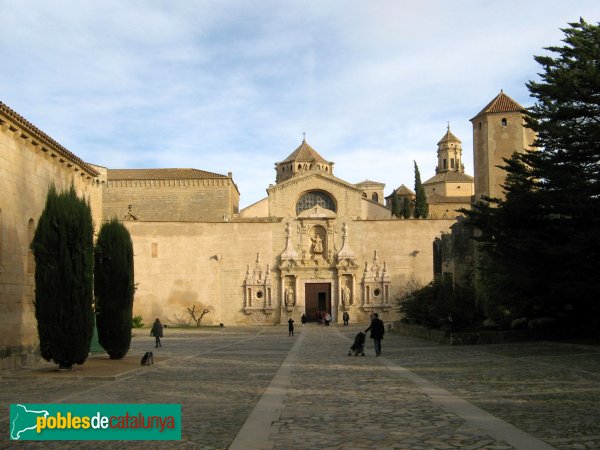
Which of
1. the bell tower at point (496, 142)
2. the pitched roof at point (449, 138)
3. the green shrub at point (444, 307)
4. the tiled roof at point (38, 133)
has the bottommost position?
the green shrub at point (444, 307)

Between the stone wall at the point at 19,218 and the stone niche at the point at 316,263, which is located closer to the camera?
the stone wall at the point at 19,218

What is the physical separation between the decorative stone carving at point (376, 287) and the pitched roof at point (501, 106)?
55.4 feet

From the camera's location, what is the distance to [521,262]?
2008 centimetres

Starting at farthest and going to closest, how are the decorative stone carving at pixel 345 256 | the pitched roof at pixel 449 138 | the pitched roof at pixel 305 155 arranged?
the pitched roof at pixel 449 138 < the pitched roof at pixel 305 155 < the decorative stone carving at pixel 345 256

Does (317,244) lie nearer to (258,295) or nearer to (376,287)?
(376,287)

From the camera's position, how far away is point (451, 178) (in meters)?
92.2

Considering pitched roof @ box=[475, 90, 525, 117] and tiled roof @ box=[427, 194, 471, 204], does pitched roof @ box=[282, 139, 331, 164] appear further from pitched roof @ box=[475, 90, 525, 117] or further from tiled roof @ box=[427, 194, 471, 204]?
pitched roof @ box=[475, 90, 525, 117]

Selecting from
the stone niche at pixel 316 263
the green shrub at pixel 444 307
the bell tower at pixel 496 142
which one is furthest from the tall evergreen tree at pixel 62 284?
the stone niche at pixel 316 263

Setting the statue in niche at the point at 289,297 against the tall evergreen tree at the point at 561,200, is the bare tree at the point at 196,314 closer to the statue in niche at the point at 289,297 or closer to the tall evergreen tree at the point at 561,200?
the statue in niche at the point at 289,297

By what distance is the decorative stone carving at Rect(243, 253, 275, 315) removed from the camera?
47938mm

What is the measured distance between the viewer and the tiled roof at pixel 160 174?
6062cm

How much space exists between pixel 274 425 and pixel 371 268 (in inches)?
1620

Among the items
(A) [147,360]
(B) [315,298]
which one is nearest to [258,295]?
(B) [315,298]

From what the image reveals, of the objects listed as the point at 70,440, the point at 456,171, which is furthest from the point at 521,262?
the point at 456,171
